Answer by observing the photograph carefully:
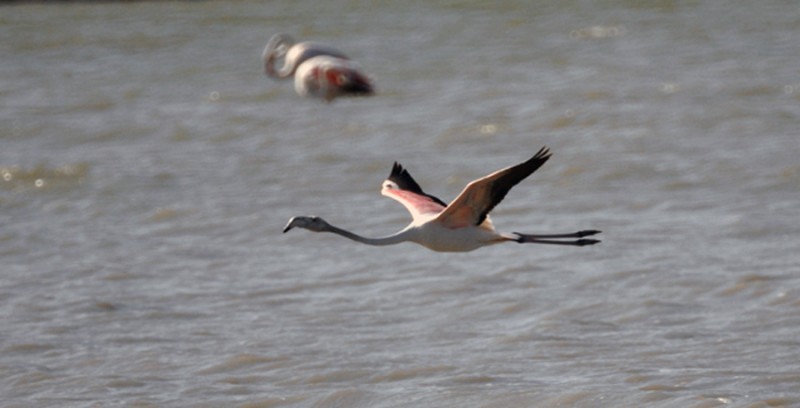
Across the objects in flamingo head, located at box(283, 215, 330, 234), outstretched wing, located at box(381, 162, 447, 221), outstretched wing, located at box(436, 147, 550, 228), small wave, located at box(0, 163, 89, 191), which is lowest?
small wave, located at box(0, 163, 89, 191)

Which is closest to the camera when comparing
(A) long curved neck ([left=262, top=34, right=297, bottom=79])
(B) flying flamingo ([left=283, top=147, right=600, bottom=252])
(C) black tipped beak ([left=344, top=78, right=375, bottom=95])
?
(B) flying flamingo ([left=283, top=147, right=600, bottom=252])

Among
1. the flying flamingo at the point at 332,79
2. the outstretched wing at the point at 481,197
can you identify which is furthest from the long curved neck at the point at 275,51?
the outstretched wing at the point at 481,197

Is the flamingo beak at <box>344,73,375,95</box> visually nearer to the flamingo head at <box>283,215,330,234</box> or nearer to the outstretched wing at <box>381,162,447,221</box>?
the outstretched wing at <box>381,162,447,221</box>

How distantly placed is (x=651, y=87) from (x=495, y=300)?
8.12 meters

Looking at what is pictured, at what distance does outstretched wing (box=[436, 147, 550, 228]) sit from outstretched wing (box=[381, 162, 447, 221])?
30cm

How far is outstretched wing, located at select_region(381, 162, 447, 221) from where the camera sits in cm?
768

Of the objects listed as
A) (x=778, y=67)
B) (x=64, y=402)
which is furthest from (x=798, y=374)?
(x=778, y=67)

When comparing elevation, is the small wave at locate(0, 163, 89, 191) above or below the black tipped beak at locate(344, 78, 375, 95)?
below

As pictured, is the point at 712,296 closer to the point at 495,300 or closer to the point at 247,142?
the point at 495,300

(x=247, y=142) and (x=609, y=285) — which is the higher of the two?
(x=609, y=285)

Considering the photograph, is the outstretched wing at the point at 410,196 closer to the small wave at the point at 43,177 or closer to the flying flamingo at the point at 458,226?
the flying flamingo at the point at 458,226

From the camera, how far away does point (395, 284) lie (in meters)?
10.5

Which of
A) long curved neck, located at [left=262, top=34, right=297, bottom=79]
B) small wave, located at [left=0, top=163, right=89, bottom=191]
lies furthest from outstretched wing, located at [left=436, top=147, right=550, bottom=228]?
small wave, located at [left=0, top=163, right=89, bottom=191]

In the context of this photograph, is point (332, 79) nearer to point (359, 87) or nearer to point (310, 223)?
point (359, 87)
